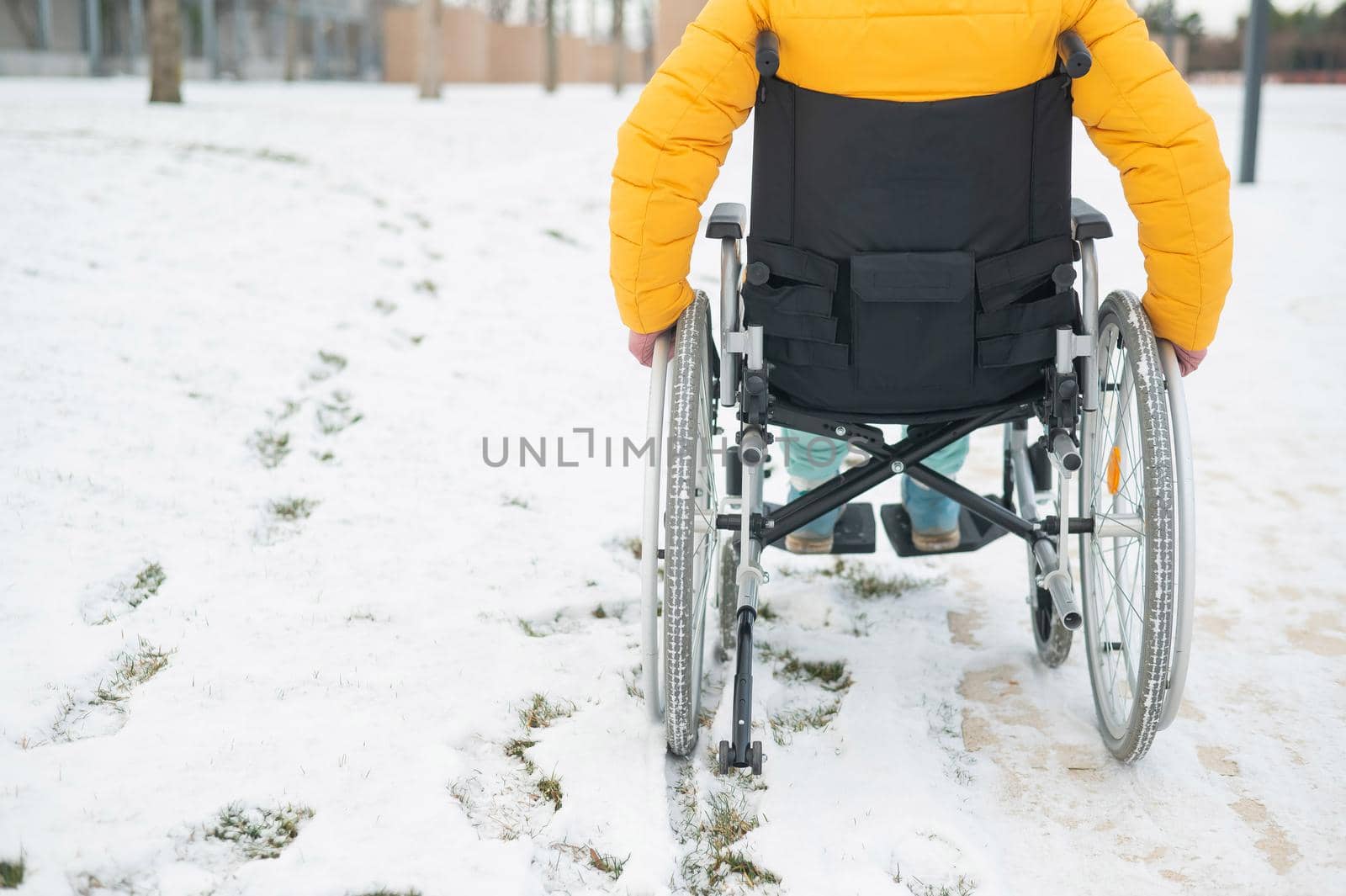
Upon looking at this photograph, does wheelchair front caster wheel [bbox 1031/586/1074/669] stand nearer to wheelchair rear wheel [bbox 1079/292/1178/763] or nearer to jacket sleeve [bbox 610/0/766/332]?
wheelchair rear wheel [bbox 1079/292/1178/763]

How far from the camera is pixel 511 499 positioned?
11.2ft

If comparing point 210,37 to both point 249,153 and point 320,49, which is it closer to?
point 320,49

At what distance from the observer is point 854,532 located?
270 centimetres

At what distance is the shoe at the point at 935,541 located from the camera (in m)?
2.65

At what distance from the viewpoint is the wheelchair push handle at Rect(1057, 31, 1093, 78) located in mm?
1745

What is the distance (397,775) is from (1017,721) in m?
1.22

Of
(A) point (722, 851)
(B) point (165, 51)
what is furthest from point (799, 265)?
(B) point (165, 51)

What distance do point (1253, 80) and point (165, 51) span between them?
431 inches

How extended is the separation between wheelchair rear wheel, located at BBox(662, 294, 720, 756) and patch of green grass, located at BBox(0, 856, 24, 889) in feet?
3.35

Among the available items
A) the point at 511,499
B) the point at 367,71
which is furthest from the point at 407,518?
the point at 367,71

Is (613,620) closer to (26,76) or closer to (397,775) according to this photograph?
(397,775)

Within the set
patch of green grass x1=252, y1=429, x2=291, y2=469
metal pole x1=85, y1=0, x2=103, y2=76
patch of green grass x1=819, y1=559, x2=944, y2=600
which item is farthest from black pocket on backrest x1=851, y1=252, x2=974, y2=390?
metal pole x1=85, y1=0, x2=103, y2=76

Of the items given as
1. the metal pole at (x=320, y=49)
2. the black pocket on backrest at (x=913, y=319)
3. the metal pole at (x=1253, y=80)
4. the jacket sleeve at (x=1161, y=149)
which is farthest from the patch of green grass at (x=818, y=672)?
the metal pole at (x=320, y=49)

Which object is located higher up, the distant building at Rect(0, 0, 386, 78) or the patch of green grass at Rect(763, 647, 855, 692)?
the distant building at Rect(0, 0, 386, 78)
